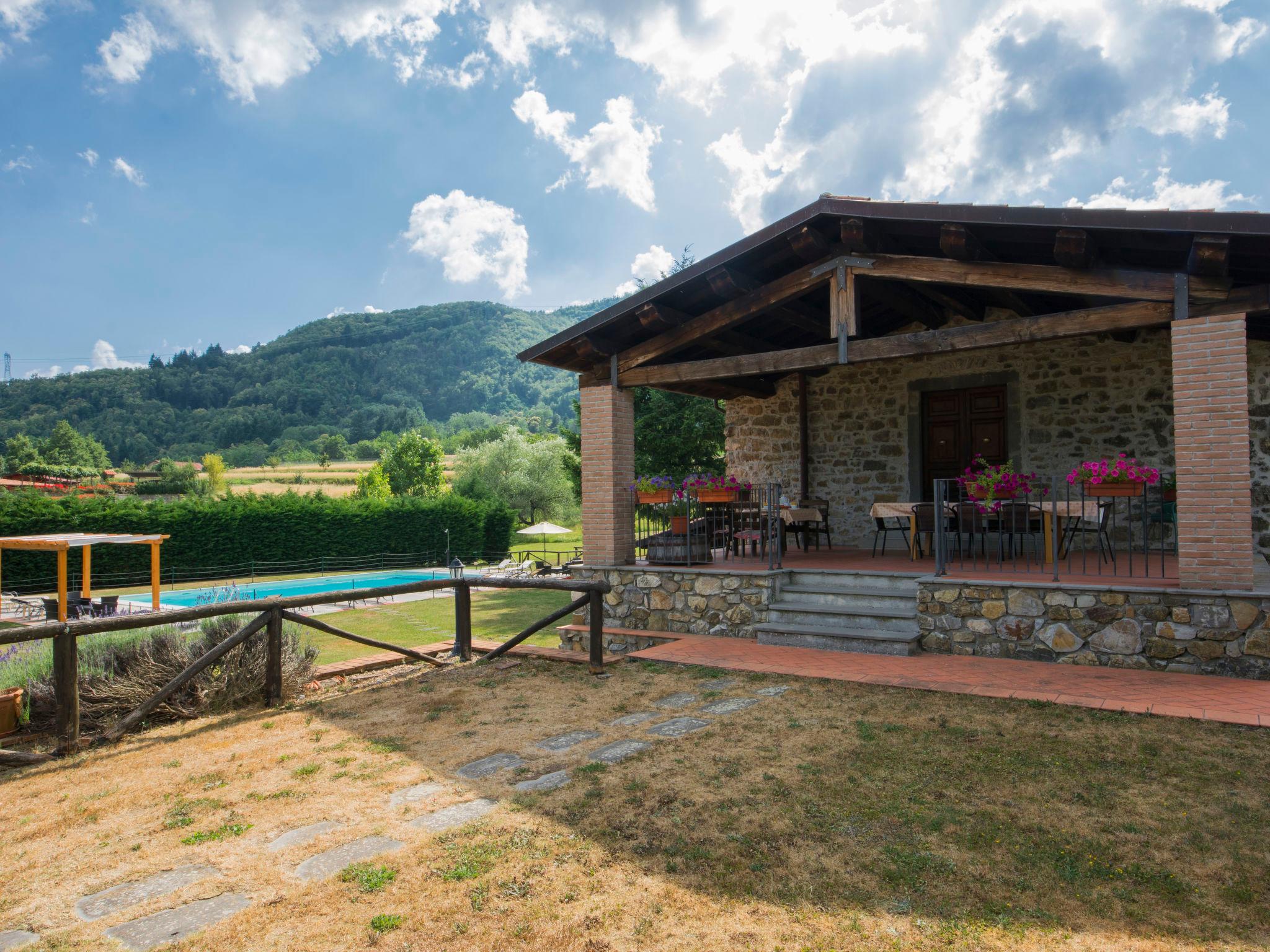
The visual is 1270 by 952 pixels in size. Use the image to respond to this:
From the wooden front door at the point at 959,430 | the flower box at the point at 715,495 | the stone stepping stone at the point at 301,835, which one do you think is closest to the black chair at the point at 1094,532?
the wooden front door at the point at 959,430

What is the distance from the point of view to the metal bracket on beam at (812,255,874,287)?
6.70m

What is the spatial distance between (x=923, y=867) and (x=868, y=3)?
1086 cm

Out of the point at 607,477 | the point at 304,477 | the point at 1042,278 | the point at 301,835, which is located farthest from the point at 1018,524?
the point at 304,477

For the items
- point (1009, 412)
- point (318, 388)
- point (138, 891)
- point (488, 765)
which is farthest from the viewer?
point (318, 388)

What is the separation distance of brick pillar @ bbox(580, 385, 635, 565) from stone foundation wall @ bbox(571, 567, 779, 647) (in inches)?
10.8

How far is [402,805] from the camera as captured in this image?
3312 millimetres

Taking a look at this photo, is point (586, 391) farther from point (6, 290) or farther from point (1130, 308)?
point (6, 290)

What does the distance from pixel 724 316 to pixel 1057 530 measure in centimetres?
372

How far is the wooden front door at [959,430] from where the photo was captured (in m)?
9.58

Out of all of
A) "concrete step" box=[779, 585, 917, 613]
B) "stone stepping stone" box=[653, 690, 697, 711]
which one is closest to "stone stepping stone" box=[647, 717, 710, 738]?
"stone stepping stone" box=[653, 690, 697, 711]

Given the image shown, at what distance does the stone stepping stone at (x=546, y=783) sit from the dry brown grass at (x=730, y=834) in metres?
0.08

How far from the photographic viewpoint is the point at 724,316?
756 cm

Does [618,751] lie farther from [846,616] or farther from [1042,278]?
[1042,278]

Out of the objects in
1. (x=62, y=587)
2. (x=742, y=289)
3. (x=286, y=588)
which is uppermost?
(x=742, y=289)
